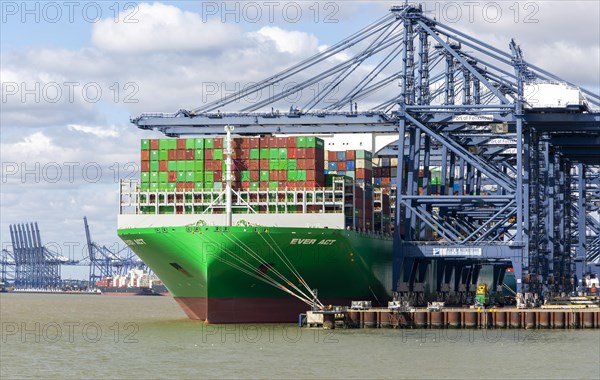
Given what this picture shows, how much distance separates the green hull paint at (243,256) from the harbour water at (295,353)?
2355 mm

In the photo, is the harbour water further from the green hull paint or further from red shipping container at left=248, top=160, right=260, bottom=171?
red shipping container at left=248, top=160, right=260, bottom=171

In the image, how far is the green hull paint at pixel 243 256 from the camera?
6688cm

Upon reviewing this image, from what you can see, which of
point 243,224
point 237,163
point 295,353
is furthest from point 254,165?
point 295,353

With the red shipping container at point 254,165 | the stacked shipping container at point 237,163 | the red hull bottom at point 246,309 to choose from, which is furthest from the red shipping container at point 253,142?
the red hull bottom at point 246,309

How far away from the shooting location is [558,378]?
4450 cm

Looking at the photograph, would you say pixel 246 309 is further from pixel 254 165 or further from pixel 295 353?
pixel 295 353

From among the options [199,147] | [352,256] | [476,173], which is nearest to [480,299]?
[352,256]

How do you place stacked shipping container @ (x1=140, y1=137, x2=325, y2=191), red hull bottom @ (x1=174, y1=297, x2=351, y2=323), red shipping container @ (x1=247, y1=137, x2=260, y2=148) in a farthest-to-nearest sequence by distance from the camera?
red shipping container @ (x1=247, y1=137, x2=260, y2=148) → stacked shipping container @ (x1=140, y1=137, x2=325, y2=191) → red hull bottom @ (x1=174, y1=297, x2=351, y2=323)

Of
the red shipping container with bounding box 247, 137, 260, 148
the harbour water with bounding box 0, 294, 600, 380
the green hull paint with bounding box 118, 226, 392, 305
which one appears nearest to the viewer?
the harbour water with bounding box 0, 294, 600, 380

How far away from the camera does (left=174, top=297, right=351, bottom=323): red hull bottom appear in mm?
68000

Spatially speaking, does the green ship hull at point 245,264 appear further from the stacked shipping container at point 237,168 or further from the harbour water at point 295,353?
the stacked shipping container at point 237,168

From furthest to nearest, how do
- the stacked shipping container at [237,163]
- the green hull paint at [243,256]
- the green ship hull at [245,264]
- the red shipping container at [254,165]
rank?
the red shipping container at [254,165], the stacked shipping container at [237,163], the green ship hull at [245,264], the green hull paint at [243,256]

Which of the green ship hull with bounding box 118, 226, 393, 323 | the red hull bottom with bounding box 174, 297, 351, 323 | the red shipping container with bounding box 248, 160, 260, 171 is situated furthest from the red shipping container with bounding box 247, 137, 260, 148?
the red hull bottom with bounding box 174, 297, 351, 323

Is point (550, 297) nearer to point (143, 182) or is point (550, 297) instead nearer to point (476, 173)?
point (476, 173)
